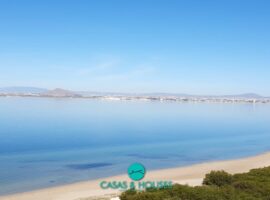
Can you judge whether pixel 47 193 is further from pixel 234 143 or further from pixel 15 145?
pixel 234 143

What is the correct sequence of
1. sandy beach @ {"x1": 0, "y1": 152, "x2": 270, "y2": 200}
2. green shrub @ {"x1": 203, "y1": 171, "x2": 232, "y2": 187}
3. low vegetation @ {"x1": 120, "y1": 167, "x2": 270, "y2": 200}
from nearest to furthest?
low vegetation @ {"x1": 120, "y1": 167, "x2": 270, "y2": 200}
green shrub @ {"x1": 203, "y1": 171, "x2": 232, "y2": 187}
sandy beach @ {"x1": 0, "y1": 152, "x2": 270, "y2": 200}

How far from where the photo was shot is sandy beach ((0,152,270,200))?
20500mm

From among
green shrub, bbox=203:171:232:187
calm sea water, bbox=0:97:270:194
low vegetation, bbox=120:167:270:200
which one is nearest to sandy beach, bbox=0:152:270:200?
calm sea water, bbox=0:97:270:194

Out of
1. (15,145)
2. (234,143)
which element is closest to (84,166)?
(15,145)

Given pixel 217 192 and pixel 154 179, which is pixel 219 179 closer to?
pixel 217 192

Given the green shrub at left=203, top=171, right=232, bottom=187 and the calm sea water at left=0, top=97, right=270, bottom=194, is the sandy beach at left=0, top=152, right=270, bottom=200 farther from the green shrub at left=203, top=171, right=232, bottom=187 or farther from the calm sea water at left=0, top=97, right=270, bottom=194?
the green shrub at left=203, top=171, right=232, bottom=187

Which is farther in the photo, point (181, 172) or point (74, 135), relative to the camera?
point (74, 135)

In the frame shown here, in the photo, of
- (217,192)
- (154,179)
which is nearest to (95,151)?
(154,179)

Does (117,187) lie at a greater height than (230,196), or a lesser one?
lesser

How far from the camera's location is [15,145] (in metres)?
39.7

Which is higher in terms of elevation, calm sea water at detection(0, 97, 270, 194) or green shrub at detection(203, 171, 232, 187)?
green shrub at detection(203, 171, 232, 187)

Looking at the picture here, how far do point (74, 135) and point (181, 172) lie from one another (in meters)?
23.3

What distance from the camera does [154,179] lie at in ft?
84.2

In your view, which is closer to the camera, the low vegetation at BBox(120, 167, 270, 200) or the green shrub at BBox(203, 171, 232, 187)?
the low vegetation at BBox(120, 167, 270, 200)
